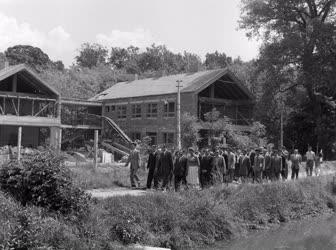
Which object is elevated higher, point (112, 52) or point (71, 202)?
point (112, 52)

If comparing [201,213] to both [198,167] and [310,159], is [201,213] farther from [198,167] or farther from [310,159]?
[310,159]

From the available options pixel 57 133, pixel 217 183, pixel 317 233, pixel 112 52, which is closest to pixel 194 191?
pixel 217 183

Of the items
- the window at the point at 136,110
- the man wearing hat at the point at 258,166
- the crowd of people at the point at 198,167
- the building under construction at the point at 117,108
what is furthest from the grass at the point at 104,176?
the window at the point at 136,110

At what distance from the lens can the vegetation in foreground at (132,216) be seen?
37.2 ft

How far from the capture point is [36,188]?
12328mm

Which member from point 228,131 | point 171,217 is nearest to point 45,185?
point 171,217

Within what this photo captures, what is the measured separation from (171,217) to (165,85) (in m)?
31.0

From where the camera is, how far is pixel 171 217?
15.2 metres

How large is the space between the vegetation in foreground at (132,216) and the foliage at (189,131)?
18.9m

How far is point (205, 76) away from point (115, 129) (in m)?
8.37

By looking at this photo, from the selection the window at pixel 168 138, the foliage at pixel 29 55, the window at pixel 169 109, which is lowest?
the window at pixel 168 138

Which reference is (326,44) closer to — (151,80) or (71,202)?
(151,80)

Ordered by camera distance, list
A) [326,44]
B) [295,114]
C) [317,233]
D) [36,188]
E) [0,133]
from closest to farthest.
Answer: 1. [36,188]
2. [317,233]
3. [0,133]
4. [326,44]
5. [295,114]

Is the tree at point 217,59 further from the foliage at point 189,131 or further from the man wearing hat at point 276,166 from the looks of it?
the man wearing hat at point 276,166
